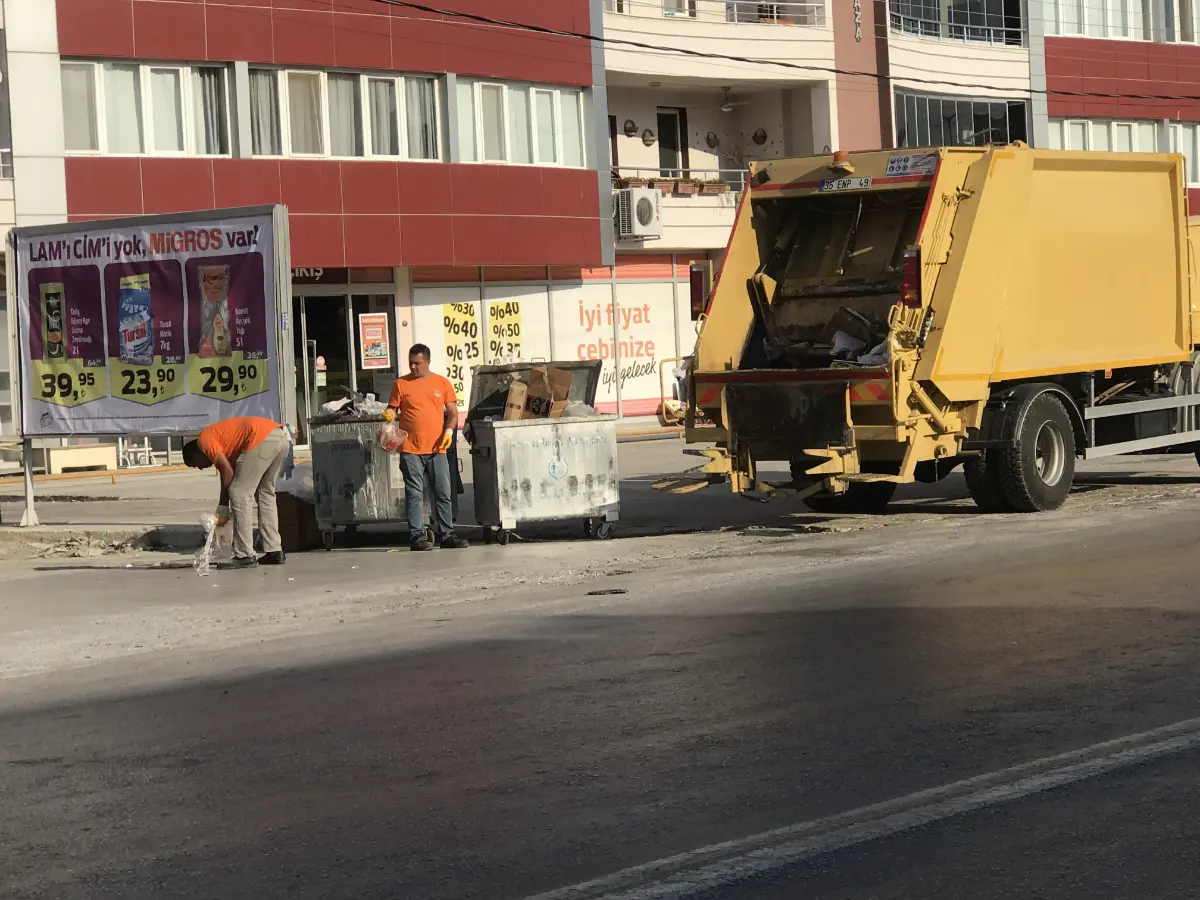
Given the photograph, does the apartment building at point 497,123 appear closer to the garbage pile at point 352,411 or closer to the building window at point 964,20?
the building window at point 964,20

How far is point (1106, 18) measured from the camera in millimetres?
44406

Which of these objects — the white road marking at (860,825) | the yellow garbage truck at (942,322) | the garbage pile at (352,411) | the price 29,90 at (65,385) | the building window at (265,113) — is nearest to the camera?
the white road marking at (860,825)

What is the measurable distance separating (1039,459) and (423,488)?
5212 millimetres

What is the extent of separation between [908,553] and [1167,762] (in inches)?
255

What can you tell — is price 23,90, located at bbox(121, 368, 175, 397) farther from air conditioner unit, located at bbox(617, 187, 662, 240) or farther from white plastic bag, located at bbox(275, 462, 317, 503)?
air conditioner unit, located at bbox(617, 187, 662, 240)

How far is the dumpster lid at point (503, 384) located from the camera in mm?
15469

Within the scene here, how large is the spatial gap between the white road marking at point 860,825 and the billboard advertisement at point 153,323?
10.6m

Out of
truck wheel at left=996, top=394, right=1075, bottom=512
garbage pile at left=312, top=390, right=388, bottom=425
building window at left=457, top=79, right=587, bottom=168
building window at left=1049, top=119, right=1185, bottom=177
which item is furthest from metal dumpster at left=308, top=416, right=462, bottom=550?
building window at left=1049, top=119, right=1185, bottom=177

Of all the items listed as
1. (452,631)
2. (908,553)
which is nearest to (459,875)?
(452,631)

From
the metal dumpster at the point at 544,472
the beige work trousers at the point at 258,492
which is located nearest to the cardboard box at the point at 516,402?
the metal dumpster at the point at 544,472

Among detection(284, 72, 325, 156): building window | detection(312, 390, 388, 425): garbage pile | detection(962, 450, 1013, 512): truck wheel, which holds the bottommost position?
detection(962, 450, 1013, 512): truck wheel

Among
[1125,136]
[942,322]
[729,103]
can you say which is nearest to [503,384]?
[942,322]

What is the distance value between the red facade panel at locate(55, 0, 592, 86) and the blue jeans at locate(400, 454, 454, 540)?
17170 millimetres

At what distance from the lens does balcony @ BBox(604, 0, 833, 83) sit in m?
35.6
